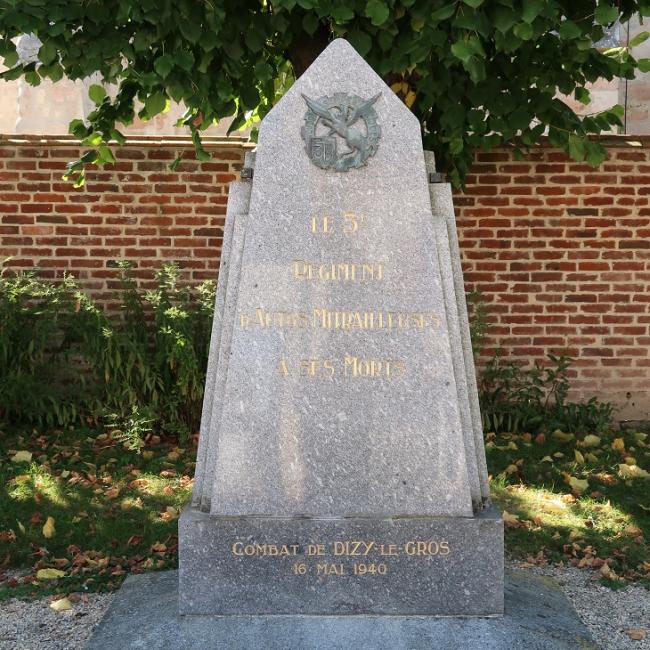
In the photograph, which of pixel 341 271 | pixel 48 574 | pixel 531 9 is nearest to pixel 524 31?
pixel 531 9

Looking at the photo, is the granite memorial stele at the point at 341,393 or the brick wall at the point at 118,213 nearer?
the granite memorial stele at the point at 341,393

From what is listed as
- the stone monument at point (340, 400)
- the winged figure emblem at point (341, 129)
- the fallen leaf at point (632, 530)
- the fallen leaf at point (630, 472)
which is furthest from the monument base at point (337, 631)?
the fallen leaf at point (630, 472)

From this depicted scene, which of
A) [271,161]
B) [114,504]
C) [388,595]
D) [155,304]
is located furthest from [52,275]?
[388,595]

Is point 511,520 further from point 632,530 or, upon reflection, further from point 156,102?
point 156,102

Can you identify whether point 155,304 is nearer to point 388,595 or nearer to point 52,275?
point 52,275

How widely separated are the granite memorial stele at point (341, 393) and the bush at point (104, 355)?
280 centimetres

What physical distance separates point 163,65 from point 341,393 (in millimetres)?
2223

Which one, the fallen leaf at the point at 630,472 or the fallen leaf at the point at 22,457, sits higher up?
the fallen leaf at the point at 22,457

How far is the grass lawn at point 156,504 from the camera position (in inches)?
175

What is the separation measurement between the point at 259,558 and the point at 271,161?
58.9 inches

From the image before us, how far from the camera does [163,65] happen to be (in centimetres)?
465

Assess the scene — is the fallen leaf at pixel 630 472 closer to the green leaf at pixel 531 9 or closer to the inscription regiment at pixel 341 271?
the green leaf at pixel 531 9

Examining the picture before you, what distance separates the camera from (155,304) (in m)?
6.34

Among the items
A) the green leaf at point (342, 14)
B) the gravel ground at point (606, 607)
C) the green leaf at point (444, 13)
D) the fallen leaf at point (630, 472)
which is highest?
the green leaf at point (342, 14)
